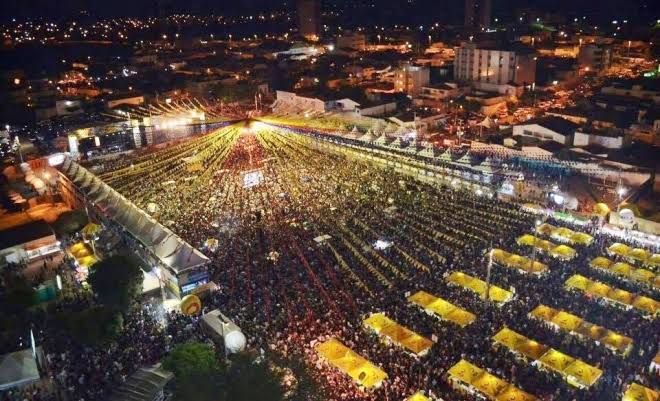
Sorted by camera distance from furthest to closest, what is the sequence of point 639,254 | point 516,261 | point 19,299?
point 639,254 → point 516,261 → point 19,299

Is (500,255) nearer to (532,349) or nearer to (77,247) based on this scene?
(532,349)

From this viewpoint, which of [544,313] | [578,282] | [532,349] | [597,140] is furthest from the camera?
[597,140]

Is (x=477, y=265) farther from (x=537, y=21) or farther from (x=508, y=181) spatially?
(x=537, y=21)

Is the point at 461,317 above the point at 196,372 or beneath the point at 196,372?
beneath

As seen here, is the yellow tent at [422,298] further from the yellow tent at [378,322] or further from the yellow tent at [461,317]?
the yellow tent at [378,322]

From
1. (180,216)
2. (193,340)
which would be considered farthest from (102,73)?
(193,340)

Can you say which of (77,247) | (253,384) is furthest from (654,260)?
(77,247)
